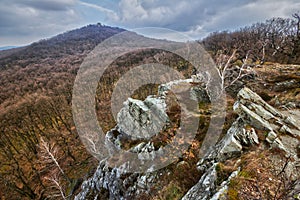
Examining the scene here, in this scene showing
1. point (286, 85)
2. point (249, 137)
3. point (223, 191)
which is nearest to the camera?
point (223, 191)

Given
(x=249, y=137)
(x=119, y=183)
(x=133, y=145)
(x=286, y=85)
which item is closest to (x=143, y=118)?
(x=133, y=145)

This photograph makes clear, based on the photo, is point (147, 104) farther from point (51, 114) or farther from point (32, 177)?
point (51, 114)

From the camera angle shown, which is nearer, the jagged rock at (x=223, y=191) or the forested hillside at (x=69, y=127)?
the jagged rock at (x=223, y=191)

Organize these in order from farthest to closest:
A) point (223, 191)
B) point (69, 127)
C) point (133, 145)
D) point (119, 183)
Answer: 1. point (69, 127)
2. point (133, 145)
3. point (119, 183)
4. point (223, 191)

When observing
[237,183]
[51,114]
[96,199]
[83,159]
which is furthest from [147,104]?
[51,114]

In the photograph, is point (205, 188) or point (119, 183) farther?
point (119, 183)

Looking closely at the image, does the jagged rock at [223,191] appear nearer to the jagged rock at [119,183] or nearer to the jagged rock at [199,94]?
the jagged rock at [119,183]

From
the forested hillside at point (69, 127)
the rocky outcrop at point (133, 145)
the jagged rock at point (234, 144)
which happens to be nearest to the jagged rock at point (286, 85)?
the forested hillside at point (69, 127)

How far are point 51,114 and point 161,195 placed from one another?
163 ft

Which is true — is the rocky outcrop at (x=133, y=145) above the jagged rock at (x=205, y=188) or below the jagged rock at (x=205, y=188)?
→ below

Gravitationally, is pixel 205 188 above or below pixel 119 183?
above

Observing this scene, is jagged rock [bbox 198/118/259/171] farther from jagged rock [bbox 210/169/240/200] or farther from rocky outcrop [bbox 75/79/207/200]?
rocky outcrop [bbox 75/79/207/200]

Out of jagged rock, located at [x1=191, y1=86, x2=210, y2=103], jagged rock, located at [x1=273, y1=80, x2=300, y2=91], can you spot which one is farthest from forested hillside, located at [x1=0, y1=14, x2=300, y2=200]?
jagged rock, located at [x1=191, y1=86, x2=210, y2=103]

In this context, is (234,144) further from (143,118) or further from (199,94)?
(199,94)
